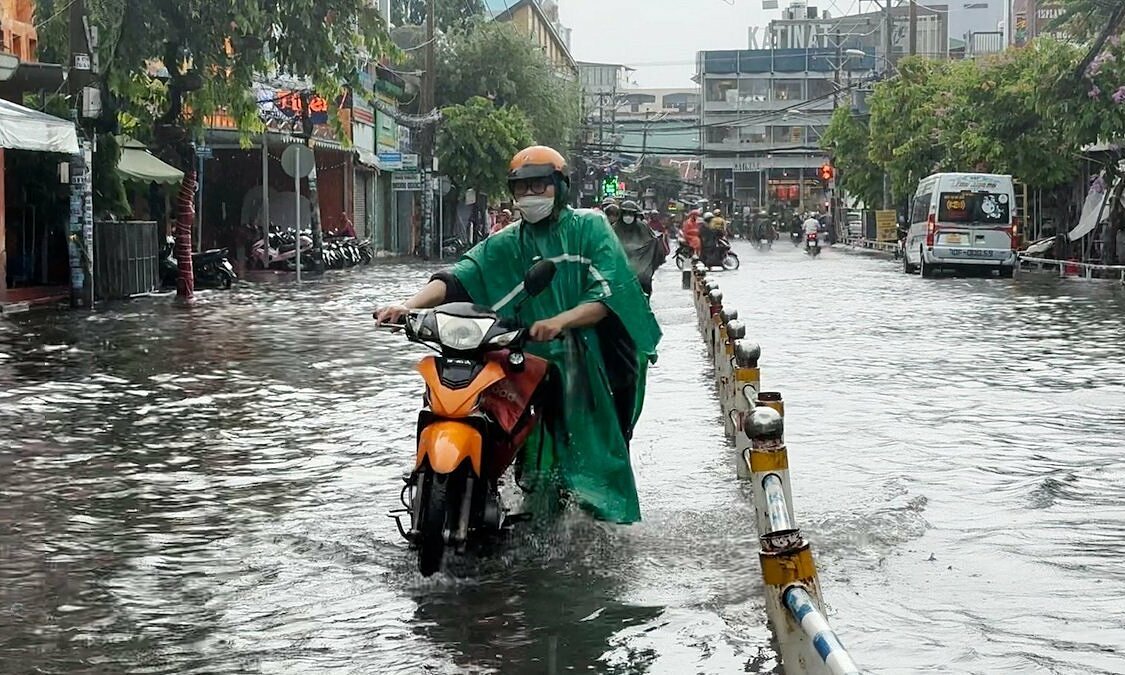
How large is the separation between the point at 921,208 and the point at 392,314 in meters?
31.8

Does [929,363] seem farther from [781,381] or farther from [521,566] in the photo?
[521,566]

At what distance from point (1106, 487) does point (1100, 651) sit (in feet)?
10.8

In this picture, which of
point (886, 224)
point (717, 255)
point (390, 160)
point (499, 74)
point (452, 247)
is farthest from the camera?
point (886, 224)

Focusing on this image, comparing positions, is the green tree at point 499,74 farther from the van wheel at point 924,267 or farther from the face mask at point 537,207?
the face mask at point 537,207

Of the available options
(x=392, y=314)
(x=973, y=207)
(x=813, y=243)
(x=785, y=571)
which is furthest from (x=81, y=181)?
(x=813, y=243)

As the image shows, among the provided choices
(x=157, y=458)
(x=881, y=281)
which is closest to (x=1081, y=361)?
(x=157, y=458)

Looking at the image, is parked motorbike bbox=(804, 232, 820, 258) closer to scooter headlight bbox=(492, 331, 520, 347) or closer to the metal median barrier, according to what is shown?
scooter headlight bbox=(492, 331, 520, 347)

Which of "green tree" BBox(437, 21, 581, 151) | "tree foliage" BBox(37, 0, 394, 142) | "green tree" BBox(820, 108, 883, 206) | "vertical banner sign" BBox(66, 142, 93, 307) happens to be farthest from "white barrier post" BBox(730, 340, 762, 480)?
"green tree" BBox(820, 108, 883, 206)

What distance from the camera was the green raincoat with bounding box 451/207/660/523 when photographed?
6.64 metres

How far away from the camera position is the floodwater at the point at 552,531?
17.7ft

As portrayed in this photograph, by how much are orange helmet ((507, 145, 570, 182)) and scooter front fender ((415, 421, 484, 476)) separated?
109cm

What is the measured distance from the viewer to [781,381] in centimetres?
1360

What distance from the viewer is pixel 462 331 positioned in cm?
615

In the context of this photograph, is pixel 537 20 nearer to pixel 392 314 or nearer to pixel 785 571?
pixel 392 314
